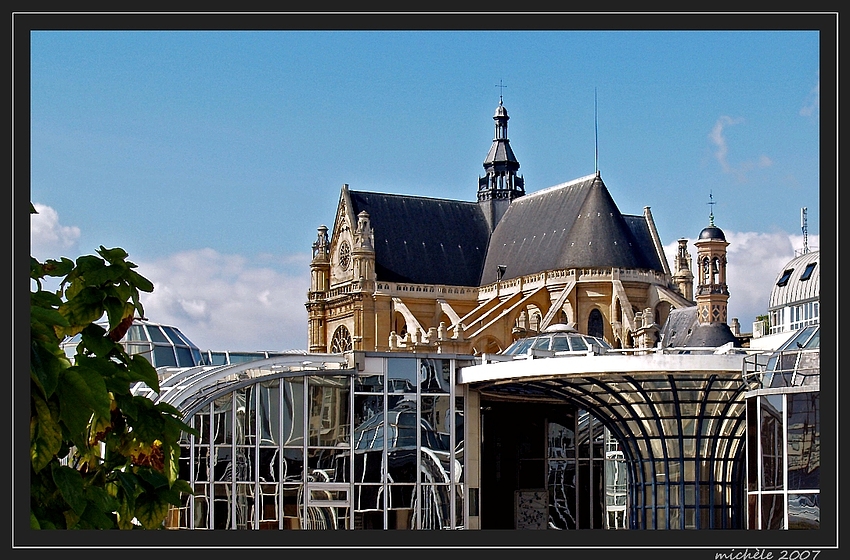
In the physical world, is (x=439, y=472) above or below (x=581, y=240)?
below

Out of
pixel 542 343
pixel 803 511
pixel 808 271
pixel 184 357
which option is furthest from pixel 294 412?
pixel 808 271

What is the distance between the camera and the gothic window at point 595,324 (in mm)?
71938

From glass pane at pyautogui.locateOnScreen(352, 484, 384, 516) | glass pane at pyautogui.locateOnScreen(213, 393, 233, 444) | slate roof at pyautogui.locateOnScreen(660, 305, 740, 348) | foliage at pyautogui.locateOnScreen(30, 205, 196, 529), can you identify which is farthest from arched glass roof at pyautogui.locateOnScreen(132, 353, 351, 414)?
foliage at pyautogui.locateOnScreen(30, 205, 196, 529)

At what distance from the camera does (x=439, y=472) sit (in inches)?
1528

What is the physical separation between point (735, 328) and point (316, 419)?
30932 millimetres

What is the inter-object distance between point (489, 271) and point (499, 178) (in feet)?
30.7

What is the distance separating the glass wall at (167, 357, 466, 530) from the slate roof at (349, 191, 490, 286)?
132ft

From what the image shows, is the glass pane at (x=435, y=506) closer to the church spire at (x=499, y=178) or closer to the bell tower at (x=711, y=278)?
the bell tower at (x=711, y=278)

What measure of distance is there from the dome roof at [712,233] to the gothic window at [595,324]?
10556 mm

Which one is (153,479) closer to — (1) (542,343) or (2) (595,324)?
(1) (542,343)

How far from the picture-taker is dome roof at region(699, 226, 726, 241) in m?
62.0

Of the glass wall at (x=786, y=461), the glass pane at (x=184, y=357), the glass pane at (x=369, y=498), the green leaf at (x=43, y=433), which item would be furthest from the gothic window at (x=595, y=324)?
the green leaf at (x=43, y=433)
